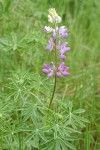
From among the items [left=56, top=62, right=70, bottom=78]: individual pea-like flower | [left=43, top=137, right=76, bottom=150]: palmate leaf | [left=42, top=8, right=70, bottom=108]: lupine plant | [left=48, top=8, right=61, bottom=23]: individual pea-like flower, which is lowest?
[left=43, top=137, right=76, bottom=150]: palmate leaf

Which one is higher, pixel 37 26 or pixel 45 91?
pixel 37 26

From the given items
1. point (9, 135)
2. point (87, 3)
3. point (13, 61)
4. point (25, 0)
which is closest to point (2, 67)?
point (13, 61)

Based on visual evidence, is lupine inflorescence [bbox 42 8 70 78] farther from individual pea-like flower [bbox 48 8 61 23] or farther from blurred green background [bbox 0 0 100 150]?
blurred green background [bbox 0 0 100 150]

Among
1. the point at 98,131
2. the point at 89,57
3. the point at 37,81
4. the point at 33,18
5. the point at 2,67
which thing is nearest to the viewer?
the point at 37,81

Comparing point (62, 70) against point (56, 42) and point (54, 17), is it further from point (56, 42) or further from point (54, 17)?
point (54, 17)

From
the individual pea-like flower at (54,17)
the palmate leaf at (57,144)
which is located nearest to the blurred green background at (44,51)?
the palmate leaf at (57,144)

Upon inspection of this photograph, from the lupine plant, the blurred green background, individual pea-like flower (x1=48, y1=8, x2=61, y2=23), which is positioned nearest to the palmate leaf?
the blurred green background

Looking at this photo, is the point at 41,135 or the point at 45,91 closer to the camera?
the point at 41,135

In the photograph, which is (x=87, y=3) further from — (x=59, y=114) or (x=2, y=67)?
(x=59, y=114)
